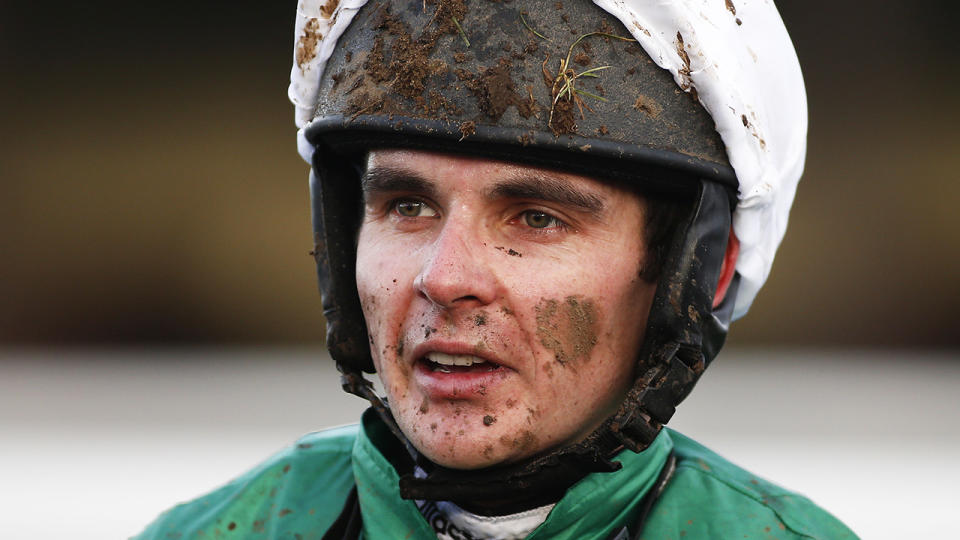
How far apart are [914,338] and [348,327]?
6.88m

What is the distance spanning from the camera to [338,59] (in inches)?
91.8

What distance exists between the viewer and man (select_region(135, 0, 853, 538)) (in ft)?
6.88

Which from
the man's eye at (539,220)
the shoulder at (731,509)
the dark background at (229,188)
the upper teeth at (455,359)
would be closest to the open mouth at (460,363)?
the upper teeth at (455,359)

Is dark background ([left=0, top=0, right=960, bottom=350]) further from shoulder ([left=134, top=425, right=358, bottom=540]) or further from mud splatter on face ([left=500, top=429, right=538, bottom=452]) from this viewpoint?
mud splatter on face ([left=500, top=429, right=538, bottom=452])

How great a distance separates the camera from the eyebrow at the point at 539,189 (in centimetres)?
211

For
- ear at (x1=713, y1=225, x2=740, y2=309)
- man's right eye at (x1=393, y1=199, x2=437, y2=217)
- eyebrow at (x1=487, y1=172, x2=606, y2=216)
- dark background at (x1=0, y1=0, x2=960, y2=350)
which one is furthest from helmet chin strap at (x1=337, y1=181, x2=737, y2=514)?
dark background at (x1=0, y1=0, x2=960, y2=350)

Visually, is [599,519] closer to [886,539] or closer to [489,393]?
[489,393]

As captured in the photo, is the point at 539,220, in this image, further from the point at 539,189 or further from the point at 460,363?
the point at 460,363

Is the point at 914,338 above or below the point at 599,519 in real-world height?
below

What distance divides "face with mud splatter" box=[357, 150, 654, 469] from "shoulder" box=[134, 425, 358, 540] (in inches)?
14.8

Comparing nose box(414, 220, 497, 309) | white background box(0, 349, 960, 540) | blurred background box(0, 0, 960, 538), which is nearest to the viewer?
nose box(414, 220, 497, 309)

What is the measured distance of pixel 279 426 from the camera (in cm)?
656

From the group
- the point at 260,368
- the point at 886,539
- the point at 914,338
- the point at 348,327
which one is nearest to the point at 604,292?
the point at 348,327

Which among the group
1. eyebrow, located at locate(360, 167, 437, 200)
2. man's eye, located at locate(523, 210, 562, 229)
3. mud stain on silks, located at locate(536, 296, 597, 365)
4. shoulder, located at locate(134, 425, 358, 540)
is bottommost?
shoulder, located at locate(134, 425, 358, 540)
